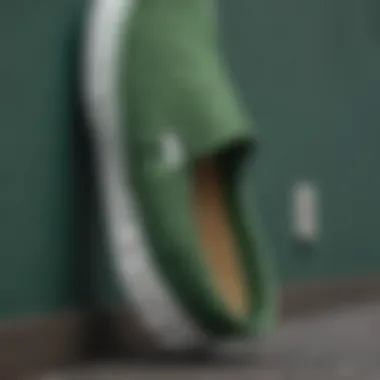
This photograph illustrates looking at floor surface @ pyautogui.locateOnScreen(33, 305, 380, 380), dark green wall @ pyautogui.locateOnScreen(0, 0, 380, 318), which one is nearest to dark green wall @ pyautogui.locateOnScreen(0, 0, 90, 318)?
dark green wall @ pyautogui.locateOnScreen(0, 0, 380, 318)

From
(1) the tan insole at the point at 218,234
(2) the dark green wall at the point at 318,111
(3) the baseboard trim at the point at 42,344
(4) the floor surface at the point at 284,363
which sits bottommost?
(4) the floor surface at the point at 284,363

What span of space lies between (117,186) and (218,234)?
0.20 m

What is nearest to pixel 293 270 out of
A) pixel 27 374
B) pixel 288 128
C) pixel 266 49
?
pixel 288 128

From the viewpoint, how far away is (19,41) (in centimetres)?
132

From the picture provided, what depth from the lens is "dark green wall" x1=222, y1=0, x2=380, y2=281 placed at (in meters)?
1.88

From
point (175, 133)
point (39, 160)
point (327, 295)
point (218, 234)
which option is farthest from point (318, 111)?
point (39, 160)

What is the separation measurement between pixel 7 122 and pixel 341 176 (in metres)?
0.95

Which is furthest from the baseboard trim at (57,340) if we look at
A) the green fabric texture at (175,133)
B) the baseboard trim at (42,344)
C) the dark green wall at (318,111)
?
the dark green wall at (318,111)

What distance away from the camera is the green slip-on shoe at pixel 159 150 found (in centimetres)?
138

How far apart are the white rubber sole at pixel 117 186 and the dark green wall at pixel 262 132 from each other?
0.02 meters

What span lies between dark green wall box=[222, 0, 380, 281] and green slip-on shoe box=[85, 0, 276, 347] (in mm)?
370

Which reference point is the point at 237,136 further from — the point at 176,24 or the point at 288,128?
the point at 288,128

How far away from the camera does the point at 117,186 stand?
Result: 4.58 ft

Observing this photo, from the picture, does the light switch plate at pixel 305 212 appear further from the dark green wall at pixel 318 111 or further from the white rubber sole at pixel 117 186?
the white rubber sole at pixel 117 186
